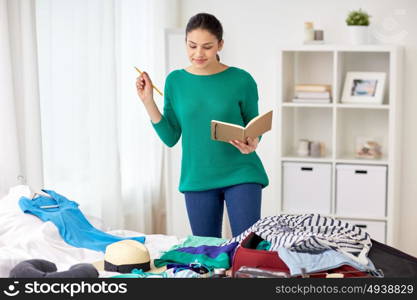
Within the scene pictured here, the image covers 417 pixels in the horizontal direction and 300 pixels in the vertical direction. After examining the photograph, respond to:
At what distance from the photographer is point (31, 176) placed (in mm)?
3734

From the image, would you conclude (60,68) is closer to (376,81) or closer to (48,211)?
(48,211)

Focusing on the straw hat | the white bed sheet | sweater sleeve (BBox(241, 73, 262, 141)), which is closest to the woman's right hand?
sweater sleeve (BBox(241, 73, 262, 141))

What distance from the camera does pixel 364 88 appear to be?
4.83 metres

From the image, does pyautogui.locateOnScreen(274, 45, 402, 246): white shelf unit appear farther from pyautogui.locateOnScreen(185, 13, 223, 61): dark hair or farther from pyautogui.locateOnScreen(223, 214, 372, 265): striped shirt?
pyautogui.locateOnScreen(223, 214, 372, 265): striped shirt

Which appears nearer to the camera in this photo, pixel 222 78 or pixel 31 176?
pixel 222 78

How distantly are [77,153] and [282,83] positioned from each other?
1427 mm

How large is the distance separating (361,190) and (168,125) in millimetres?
2037

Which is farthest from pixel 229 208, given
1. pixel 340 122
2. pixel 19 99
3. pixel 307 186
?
pixel 340 122

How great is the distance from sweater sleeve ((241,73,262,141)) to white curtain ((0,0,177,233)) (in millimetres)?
1174

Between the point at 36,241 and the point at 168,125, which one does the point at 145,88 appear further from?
the point at 36,241

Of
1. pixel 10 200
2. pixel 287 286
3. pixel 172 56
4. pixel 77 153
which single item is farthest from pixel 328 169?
pixel 287 286

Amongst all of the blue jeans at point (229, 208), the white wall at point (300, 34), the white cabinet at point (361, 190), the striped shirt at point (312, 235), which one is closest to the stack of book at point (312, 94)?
the white wall at point (300, 34)

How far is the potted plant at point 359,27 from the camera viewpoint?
15.6 ft

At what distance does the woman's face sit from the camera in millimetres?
2963
